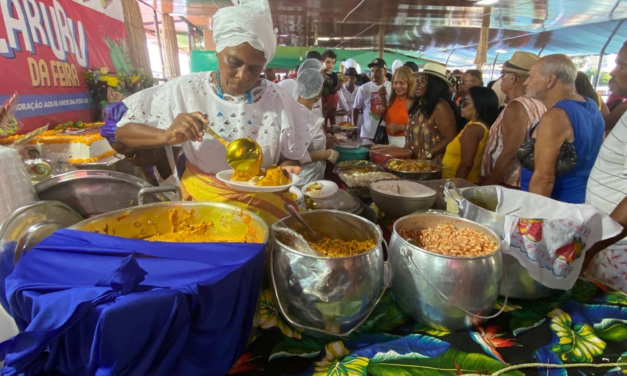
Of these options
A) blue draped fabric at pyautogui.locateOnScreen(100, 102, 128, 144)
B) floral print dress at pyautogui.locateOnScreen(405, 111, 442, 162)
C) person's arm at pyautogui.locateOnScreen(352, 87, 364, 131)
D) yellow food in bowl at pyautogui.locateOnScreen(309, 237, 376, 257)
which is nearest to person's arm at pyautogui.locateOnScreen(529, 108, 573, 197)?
yellow food in bowl at pyautogui.locateOnScreen(309, 237, 376, 257)

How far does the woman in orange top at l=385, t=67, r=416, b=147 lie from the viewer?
3.84 meters

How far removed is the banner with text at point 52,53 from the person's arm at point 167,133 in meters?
2.12

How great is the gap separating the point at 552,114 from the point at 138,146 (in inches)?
73.4

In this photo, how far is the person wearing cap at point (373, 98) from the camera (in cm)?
493

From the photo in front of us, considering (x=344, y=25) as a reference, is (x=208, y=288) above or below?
below

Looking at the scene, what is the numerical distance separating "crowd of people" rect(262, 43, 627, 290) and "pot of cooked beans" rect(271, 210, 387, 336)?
2.99ft

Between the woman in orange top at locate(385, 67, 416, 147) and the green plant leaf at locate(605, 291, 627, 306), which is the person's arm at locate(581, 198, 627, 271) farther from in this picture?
the woman in orange top at locate(385, 67, 416, 147)

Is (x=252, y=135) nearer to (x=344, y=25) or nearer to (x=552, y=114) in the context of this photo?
(x=552, y=114)

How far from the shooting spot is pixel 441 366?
0.73 meters

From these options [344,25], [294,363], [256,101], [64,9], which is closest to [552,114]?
[256,101]

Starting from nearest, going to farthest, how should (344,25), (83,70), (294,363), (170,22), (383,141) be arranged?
(294,363) → (83,70) → (383,141) → (170,22) → (344,25)

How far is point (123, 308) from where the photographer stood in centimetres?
46

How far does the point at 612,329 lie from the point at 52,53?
14.1 feet

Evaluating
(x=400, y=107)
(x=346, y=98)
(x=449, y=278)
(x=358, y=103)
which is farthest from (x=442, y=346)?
(x=346, y=98)
